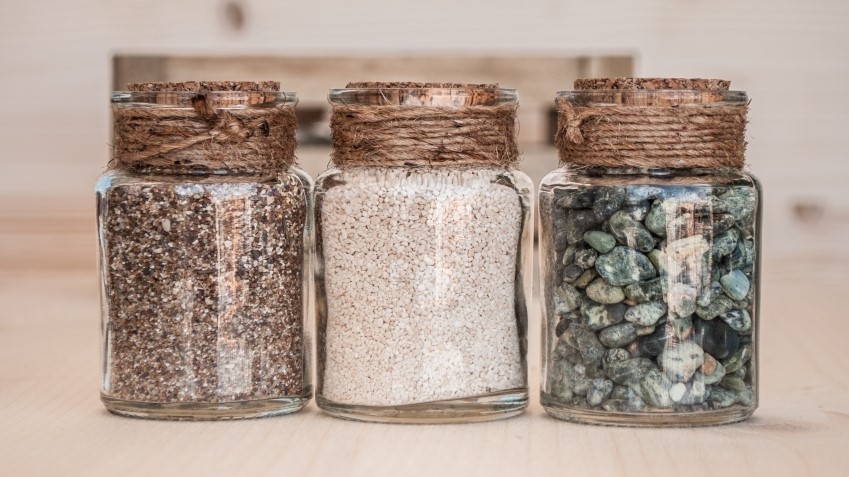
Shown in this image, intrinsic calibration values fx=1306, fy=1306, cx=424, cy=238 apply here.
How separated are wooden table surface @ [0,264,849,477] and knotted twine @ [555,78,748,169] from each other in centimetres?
20

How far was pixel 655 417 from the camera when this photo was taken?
0.96 m

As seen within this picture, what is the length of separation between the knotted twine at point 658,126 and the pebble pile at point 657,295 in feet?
0.09

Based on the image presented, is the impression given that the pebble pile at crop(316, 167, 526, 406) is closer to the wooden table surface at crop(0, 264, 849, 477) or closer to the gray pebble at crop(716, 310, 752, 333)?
the wooden table surface at crop(0, 264, 849, 477)

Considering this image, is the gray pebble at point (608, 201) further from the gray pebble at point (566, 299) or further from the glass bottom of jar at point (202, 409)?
the glass bottom of jar at point (202, 409)

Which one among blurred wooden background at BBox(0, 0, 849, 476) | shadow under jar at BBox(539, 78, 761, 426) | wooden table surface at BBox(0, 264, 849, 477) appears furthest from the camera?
blurred wooden background at BBox(0, 0, 849, 476)

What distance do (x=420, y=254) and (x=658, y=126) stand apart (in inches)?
7.8

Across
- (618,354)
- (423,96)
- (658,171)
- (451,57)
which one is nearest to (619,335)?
(618,354)

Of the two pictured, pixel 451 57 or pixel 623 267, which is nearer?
pixel 623 267

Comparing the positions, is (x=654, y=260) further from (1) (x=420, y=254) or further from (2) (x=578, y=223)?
(1) (x=420, y=254)

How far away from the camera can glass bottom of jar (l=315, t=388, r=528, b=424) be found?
0.97 m

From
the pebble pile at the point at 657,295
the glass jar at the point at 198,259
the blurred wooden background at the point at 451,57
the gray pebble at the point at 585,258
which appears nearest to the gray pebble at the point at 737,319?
the pebble pile at the point at 657,295

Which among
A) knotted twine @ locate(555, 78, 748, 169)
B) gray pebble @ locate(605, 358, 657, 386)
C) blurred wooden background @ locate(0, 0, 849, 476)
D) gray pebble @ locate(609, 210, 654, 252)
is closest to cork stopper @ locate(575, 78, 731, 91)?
knotted twine @ locate(555, 78, 748, 169)

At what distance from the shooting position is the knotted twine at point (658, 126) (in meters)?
0.96
